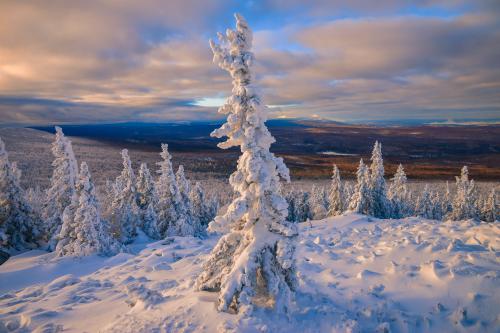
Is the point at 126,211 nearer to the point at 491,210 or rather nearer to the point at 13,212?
the point at 13,212

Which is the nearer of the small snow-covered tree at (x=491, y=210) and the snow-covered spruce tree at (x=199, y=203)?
the snow-covered spruce tree at (x=199, y=203)

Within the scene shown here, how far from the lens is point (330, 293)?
8.80m

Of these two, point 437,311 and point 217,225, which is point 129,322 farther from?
point 437,311

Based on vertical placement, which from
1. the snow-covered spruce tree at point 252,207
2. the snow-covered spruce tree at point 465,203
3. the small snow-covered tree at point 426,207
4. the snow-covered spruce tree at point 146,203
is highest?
the snow-covered spruce tree at point 252,207

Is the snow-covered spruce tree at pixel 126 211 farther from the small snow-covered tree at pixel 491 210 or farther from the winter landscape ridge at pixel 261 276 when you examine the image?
the small snow-covered tree at pixel 491 210

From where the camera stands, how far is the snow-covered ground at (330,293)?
7.04 m

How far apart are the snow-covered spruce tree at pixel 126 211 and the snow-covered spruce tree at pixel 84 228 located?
5770 mm

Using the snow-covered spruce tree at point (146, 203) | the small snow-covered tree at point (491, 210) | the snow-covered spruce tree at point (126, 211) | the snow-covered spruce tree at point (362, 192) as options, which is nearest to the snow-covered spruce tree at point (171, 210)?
the snow-covered spruce tree at point (146, 203)

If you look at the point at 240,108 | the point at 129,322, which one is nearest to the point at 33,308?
the point at 129,322

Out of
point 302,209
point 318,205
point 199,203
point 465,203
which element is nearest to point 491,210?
point 465,203

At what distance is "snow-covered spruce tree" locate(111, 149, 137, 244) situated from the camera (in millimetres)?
25562

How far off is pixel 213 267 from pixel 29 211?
24.5 meters

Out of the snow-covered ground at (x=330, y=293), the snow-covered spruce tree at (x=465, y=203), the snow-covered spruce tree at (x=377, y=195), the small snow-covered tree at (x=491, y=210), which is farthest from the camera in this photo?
the small snow-covered tree at (x=491, y=210)

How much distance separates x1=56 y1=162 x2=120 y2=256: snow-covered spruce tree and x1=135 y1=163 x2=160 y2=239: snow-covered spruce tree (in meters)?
6.37
